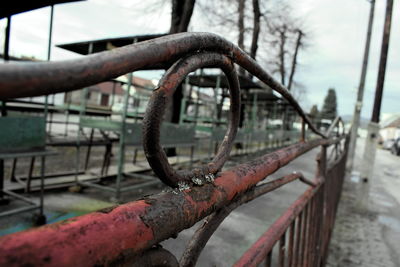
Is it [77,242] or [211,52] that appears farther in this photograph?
[211,52]

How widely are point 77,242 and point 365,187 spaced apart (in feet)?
27.6

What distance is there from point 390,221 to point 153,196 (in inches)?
213

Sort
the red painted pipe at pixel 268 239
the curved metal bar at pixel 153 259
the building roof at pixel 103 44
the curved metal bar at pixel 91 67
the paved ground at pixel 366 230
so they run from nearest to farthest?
the curved metal bar at pixel 91 67, the curved metal bar at pixel 153 259, the red painted pipe at pixel 268 239, the paved ground at pixel 366 230, the building roof at pixel 103 44

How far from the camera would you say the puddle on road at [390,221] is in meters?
4.52

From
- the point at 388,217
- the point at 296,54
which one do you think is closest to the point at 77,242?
the point at 388,217

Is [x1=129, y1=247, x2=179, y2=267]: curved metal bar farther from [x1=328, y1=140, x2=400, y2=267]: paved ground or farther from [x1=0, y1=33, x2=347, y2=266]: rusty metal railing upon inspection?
[x1=328, y1=140, x2=400, y2=267]: paved ground

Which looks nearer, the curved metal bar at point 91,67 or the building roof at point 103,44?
the curved metal bar at point 91,67

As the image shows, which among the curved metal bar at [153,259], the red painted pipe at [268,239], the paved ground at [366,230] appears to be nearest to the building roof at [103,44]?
the red painted pipe at [268,239]

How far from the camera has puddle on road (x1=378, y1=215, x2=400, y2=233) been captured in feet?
14.8

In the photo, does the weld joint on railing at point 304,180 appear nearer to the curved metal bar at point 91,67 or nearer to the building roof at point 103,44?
the curved metal bar at point 91,67

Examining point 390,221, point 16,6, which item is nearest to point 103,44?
point 16,6

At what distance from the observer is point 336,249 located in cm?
350

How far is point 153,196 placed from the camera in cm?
54

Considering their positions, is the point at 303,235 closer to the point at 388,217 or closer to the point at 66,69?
the point at 66,69
